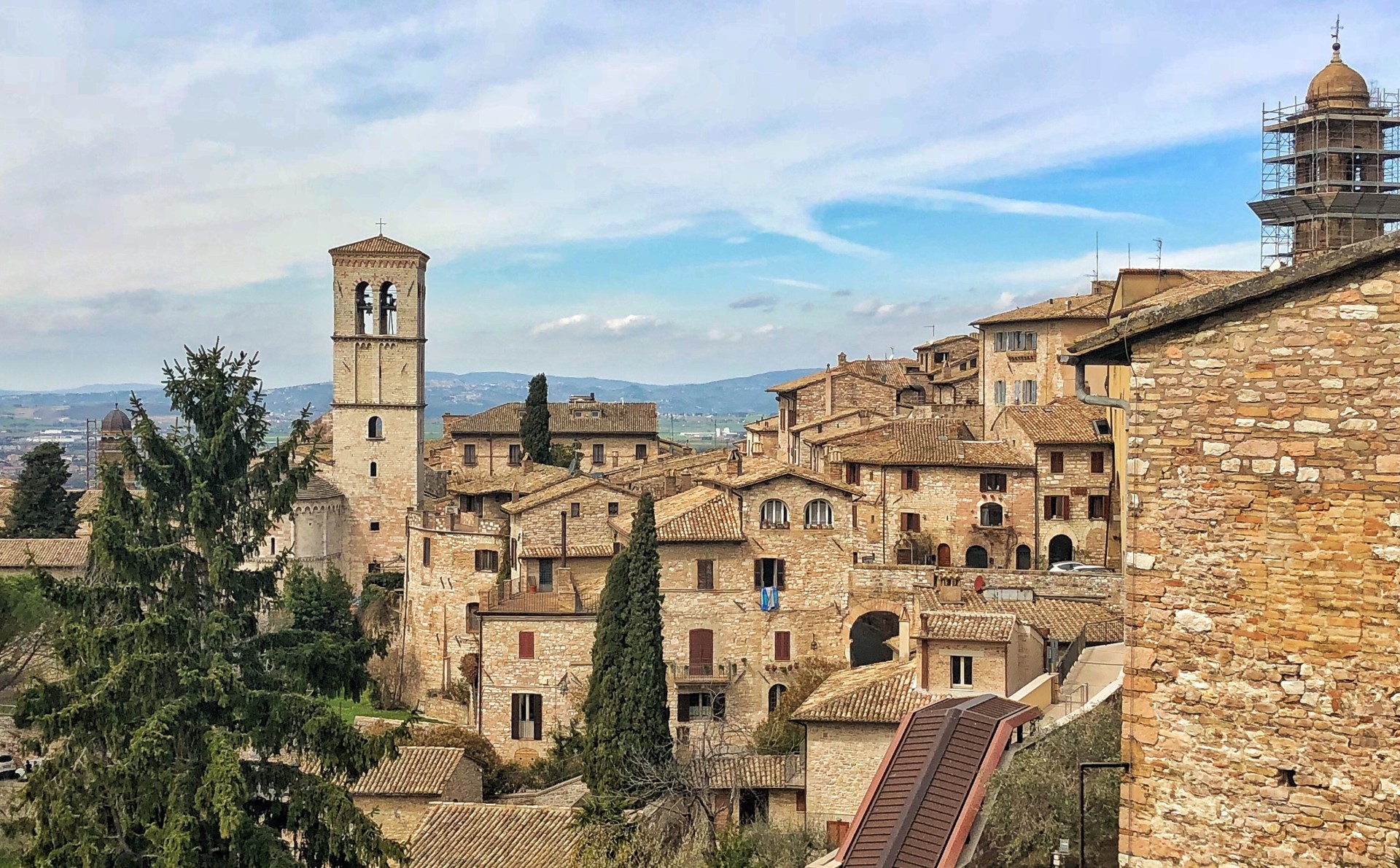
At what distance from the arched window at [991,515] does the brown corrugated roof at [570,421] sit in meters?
32.3

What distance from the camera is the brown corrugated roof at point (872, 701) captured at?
2427 centimetres

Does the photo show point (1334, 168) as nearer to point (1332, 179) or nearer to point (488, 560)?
point (1332, 179)

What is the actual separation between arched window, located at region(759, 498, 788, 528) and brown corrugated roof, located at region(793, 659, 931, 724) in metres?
8.27

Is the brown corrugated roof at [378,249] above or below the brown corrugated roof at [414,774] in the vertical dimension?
above

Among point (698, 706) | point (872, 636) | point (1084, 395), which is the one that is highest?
point (1084, 395)

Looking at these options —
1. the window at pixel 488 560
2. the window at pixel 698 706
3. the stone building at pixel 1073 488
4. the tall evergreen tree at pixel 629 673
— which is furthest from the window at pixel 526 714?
the stone building at pixel 1073 488

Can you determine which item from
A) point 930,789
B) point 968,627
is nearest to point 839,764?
point 968,627

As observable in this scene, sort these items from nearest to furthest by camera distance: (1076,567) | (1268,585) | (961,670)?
(1268,585)
(961,670)
(1076,567)

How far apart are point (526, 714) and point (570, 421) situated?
37773 mm

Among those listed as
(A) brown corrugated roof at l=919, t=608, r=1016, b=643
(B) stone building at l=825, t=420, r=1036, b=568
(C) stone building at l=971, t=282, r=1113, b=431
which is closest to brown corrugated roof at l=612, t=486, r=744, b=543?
(B) stone building at l=825, t=420, r=1036, b=568

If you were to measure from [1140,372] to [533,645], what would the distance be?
28.9 m

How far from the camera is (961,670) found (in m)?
24.0

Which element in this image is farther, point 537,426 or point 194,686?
point 537,426

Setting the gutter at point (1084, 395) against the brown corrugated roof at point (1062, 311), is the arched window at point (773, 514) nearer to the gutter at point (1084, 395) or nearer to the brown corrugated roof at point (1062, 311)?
the brown corrugated roof at point (1062, 311)
